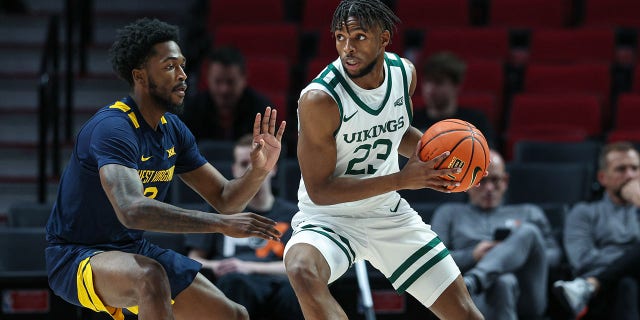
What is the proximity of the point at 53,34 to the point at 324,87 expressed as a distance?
436cm

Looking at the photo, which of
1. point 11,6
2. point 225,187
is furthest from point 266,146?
point 11,6

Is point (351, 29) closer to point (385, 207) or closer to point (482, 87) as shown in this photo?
point (385, 207)

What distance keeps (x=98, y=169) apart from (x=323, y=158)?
95 centimetres

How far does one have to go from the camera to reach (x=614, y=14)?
9422mm

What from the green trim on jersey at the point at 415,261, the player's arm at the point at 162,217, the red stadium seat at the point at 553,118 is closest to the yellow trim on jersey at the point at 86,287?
the player's arm at the point at 162,217

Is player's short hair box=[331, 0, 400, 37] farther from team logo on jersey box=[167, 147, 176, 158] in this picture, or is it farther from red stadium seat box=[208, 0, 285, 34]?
red stadium seat box=[208, 0, 285, 34]

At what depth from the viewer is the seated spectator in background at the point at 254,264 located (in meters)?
5.59

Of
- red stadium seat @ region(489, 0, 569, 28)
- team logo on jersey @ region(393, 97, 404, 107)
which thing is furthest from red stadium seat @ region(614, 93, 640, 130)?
team logo on jersey @ region(393, 97, 404, 107)

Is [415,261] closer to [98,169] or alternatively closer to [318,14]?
[98,169]

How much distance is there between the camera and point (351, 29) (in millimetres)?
4145

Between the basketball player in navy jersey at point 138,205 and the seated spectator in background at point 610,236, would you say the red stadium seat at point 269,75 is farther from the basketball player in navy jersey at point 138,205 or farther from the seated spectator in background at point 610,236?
the basketball player in navy jersey at point 138,205

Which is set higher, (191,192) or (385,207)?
(385,207)

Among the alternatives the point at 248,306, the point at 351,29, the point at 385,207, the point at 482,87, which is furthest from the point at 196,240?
the point at 482,87

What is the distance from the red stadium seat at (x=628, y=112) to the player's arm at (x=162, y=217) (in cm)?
523
